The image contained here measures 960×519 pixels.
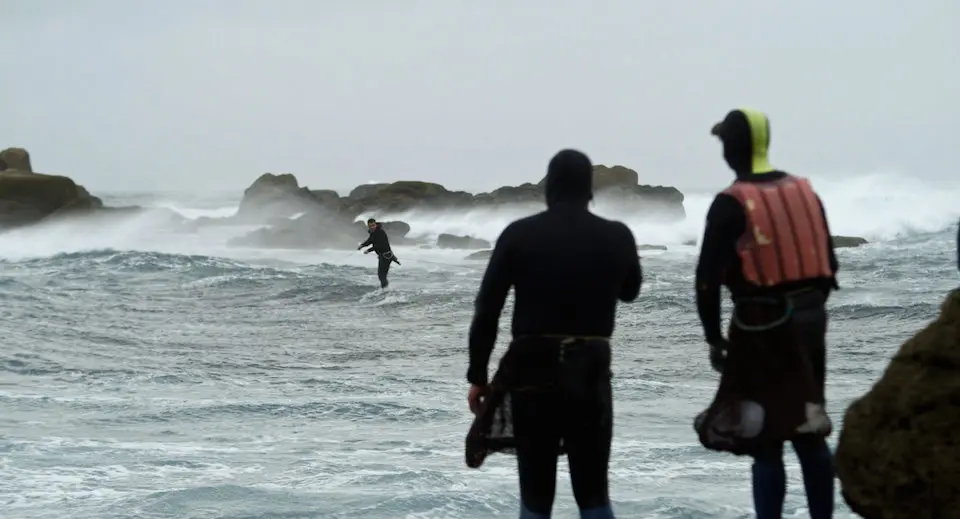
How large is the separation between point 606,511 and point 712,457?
395 centimetres

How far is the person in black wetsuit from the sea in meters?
2.46

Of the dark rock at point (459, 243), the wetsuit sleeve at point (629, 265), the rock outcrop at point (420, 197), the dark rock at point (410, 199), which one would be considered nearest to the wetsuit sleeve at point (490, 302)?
the wetsuit sleeve at point (629, 265)

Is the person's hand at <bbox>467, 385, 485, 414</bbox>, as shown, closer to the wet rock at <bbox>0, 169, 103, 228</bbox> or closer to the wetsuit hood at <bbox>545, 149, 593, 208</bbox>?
the wetsuit hood at <bbox>545, 149, 593, 208</bbox>

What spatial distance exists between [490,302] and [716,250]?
2.54ft

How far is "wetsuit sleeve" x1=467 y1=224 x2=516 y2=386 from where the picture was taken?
4.36m

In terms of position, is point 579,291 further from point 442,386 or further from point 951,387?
point 442,386

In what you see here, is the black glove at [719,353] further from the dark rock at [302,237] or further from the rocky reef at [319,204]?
the dark rock at [302,237]

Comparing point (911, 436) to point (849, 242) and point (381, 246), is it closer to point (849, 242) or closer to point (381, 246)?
point (381, 246)

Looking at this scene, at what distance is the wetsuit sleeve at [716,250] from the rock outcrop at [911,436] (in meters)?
0.63

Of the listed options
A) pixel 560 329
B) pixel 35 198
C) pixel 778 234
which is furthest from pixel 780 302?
pixel 35 198

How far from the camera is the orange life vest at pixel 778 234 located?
4.47 metres

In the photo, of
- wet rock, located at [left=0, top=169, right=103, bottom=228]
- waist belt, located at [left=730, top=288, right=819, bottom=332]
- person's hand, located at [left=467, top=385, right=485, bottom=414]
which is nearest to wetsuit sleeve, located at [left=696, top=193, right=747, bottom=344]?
waist belt, located at [left=730, top=288, right=819, bottom=332]

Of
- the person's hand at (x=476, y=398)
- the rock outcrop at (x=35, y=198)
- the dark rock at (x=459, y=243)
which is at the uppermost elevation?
the rock outcrop at (x=35, y=198)

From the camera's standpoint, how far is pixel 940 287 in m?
22.0
